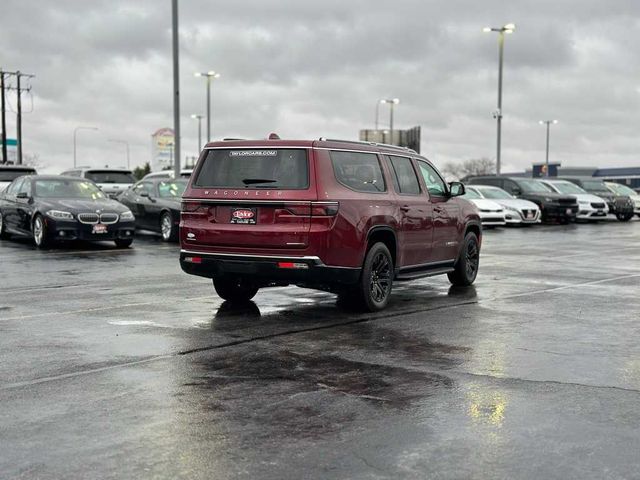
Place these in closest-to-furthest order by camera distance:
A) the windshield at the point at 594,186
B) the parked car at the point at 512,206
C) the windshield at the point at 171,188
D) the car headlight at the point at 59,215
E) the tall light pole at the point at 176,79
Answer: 1. the car headlight at the point at 59,215
2. the windshield at the point at 171,188
3. the tall light pole at the point at 176,79
4. the parked car at the point at 512,206
5. the windshield at the point at 594,186

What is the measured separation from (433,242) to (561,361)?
4.17 m

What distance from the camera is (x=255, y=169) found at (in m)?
9.33

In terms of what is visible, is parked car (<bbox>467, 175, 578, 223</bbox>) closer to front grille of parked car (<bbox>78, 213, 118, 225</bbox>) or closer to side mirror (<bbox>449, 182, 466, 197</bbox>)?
front grille of parked car (<bbox>78, 213, 118, 225</bbox>)

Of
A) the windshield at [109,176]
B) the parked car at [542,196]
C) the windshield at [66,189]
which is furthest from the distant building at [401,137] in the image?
the windshield at [66,189]

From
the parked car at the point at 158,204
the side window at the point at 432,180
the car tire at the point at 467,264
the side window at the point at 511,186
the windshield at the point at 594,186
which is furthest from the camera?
the windshield at the point at 594,186

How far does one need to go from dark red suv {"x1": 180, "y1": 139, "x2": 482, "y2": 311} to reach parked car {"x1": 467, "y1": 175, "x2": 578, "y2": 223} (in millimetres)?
23227

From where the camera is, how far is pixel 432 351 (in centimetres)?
746

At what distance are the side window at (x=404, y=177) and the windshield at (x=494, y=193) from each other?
20878mm

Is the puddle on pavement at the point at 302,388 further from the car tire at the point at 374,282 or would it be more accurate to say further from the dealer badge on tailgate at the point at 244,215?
the car tire at the point at 374,282

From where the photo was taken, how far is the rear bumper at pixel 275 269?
29.5 ft

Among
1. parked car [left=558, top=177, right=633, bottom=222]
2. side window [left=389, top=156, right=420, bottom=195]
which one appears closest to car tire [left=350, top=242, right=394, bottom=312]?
side window [left=389, top=156, right=420, bottom=195]

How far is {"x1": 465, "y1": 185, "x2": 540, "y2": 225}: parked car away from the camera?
30.0m

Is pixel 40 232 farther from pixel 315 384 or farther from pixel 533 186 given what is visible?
pixel 533 186

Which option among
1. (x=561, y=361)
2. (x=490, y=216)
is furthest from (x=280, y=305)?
(x=490, y=216)
